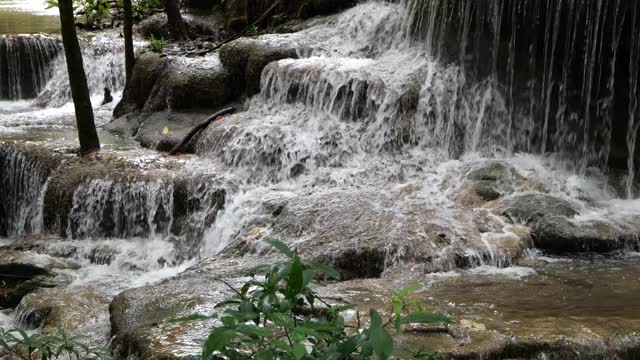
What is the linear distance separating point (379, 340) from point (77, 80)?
7.89 metres

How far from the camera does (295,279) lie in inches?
78.1

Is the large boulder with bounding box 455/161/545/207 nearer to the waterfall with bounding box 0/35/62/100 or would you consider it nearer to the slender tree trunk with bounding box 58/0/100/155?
the slender tree trunk with bounding box 58/0/100/155

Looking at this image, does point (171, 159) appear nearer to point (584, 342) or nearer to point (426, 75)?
point (426, 75)

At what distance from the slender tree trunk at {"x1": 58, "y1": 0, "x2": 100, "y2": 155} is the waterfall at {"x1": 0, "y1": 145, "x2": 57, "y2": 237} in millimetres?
543

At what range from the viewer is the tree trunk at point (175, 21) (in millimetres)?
14266

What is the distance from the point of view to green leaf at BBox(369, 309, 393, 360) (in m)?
1.80

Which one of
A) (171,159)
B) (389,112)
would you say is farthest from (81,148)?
(389,112)

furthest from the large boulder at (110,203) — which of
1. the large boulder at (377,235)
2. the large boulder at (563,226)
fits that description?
the large boulder at (563,226)

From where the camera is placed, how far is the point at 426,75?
9219mm

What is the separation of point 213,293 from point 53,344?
1.27 metres

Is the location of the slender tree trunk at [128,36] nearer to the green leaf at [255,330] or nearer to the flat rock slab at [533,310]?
the flat rock slab at [533,310]

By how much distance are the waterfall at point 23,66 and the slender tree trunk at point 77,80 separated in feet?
21.1

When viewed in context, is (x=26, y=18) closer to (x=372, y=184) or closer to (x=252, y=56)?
(x=252, y=56)

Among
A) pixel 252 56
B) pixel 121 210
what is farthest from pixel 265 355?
pixel 252 56
